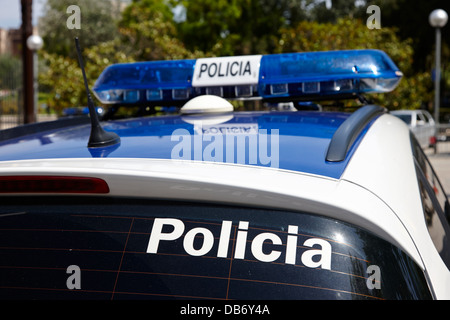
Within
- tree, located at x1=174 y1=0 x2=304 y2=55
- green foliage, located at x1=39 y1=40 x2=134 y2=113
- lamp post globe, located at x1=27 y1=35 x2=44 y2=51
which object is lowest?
green foliage, located at x1=39 y1=40 x2=134 y2=113

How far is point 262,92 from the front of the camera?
10.4 feet

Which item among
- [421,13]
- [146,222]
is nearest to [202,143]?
[146,222]

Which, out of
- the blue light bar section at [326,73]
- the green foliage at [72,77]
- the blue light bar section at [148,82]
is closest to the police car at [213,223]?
the blue light bar section at [326,73]

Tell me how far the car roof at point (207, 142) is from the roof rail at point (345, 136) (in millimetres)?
21

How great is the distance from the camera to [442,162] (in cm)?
1581

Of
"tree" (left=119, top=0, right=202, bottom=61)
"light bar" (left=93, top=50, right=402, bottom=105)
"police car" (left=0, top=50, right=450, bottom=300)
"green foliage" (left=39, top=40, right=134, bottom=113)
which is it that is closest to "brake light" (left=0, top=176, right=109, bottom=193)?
"police car" (left=0, top=50, right=450, bottom=300)

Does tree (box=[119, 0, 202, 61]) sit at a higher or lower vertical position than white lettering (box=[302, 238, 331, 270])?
higher

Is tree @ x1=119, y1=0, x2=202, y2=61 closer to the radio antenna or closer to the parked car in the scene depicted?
the parked car

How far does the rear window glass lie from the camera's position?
4.06ft

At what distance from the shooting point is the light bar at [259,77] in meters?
3.01

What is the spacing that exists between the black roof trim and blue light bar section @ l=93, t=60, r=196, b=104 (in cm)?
42

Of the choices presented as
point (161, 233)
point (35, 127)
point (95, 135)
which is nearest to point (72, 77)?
point (35, 127)

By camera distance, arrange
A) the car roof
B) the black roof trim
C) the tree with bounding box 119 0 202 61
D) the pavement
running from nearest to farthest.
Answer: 1. the car roof
2. the black roof trim
3. the pavement
4. the tree with bounding box 119 0 202 61

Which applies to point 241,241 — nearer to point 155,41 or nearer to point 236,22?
point 155,41
